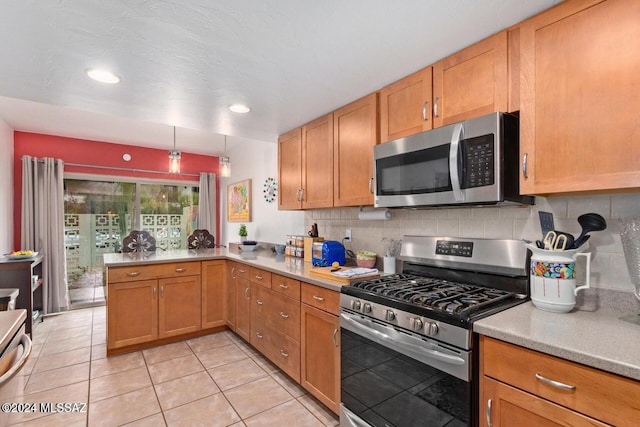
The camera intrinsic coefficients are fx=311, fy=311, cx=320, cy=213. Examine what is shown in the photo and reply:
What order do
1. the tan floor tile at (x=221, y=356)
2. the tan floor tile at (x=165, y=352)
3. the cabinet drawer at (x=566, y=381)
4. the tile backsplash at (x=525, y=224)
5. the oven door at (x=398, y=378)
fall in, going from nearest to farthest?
the cabinet drawer at (x=566, y=381), the oven door at (x=398, y=378), the tile backsplash at (x=525, y=224), the tan floor tile at (x=221, y=356), the tan floor tile at (x=165, y=352)

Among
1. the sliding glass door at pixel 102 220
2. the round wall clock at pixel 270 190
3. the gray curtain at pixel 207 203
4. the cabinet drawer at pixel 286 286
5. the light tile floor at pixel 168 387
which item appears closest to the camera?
the light tile floor at pixel 168 387

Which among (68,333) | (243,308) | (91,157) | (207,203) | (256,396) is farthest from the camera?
(207,203)

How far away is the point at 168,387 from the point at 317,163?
2.10m

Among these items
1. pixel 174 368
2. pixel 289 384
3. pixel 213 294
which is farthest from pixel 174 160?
pixel 289 384

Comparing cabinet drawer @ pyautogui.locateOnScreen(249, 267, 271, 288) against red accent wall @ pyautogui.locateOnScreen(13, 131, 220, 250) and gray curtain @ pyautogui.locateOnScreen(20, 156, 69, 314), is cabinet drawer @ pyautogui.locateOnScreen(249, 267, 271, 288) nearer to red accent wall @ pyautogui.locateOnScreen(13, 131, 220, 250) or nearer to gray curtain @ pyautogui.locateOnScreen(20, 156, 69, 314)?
gray curtain @ pyautogui.locateOnScreen(20, 156, 69, 314)

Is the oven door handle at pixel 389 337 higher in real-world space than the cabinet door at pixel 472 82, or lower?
lower

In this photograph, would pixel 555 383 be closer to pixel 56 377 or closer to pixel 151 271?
pixel 151 271

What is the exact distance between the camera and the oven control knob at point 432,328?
4.27 feet

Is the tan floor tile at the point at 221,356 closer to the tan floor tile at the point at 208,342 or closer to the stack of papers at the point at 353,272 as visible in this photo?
the tan floor tile at the point at 208,342

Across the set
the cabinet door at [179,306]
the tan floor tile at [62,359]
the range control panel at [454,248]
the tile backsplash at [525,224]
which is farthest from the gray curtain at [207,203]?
the range control panel at [454,248]

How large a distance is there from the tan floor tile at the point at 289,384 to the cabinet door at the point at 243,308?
59 cm

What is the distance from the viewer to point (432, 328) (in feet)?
4.31

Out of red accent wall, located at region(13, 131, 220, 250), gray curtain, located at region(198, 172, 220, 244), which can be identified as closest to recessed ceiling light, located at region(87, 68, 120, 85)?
red accent wall, located at region(13, 131, 220, 250)

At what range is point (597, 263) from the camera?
1.40 meters
